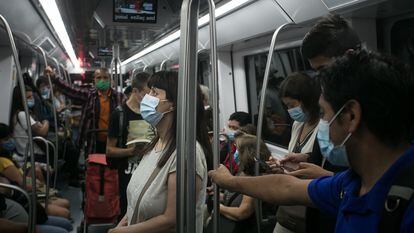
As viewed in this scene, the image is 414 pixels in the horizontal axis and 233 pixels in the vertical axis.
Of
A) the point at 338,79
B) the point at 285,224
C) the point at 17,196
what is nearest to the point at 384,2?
the point at 285,224

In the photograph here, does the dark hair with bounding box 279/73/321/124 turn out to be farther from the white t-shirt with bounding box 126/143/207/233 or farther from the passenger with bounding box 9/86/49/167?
the passenger with bounding box 9/86/49/167

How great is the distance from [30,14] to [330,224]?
16.7ft

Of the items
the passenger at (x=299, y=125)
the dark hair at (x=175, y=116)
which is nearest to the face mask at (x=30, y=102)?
the dark hair at (x=175, y=116)

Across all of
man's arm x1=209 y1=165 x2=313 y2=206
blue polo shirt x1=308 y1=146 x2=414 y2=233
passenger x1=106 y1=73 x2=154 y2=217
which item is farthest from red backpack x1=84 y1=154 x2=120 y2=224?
blue polo shirt x1=308 y1=146 x2=414 y2=233

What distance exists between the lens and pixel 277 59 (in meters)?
5.12

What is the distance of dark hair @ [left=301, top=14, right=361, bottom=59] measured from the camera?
1.95 m

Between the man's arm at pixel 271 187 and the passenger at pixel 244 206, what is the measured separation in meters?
1.50

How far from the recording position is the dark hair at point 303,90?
258 centimetres

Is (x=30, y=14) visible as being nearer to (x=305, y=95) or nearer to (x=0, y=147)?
(x=0, y=147)

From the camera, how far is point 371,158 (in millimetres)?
1214

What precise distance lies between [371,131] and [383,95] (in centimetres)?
10

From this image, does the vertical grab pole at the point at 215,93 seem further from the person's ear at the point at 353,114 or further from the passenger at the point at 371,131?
the person's ear at the point at 353,114

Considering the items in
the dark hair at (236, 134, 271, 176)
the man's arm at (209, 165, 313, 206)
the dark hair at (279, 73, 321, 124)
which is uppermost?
the dark hair at (279, 73, 321, 124)

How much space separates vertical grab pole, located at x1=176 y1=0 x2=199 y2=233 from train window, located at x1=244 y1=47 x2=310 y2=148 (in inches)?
119
